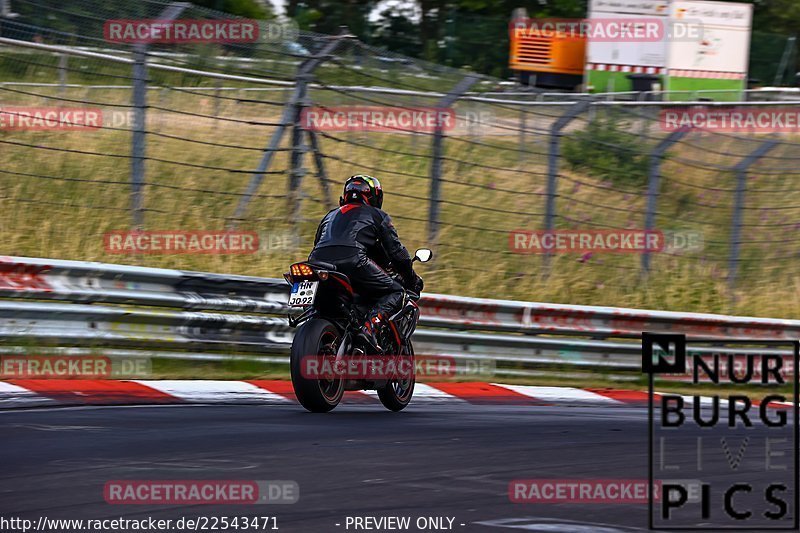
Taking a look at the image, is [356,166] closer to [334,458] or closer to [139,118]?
[139,118]

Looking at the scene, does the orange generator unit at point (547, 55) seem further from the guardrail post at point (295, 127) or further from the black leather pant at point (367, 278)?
the black leather pant at point (367, 278)

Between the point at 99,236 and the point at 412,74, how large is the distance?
123 inches

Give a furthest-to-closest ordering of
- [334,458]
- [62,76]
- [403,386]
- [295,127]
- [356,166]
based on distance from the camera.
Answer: [356,166] < [295,127] < [62,76] < [403,386] < [334,458]

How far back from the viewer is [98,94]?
35.0ft

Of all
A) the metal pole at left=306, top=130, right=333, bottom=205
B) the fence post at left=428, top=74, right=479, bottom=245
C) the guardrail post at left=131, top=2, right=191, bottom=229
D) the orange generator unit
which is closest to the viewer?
the guardrail post at left=131, top=2, right=191, bottom=229

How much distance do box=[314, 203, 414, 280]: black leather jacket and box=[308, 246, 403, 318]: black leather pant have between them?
47 millimetres

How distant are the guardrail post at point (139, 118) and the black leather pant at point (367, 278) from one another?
244cm

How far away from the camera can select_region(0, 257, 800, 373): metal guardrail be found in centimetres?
871

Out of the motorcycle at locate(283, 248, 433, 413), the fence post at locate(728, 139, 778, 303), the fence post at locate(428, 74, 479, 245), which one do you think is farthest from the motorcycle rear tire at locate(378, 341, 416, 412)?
the fence post at locate(728, 139, 778, 303)

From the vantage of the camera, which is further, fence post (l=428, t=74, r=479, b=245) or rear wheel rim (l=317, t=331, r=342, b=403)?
fence post (l=428, t=74, r=479, b=245)

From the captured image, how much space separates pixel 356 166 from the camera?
41.5 feet

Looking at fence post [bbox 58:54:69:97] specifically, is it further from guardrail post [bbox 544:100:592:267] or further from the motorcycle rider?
guardrail post [bbox 544:100:592:267]

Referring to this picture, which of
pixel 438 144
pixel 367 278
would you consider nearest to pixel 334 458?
pixel 367 278

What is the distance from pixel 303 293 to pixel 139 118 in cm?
309
